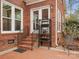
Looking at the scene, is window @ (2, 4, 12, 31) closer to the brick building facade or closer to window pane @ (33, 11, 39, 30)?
the brick building facade

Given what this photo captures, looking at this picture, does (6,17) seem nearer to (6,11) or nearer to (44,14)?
(6,11)

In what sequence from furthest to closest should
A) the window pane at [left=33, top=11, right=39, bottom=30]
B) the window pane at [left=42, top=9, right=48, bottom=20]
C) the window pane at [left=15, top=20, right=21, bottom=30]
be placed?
1. the window pane at [left=33, top=11, right=39, bottom=30]
2. the window pane at [left=42, top=9, right=48, bottom=20]
3. the window pane at [left=15, top=20, right=21, bottom=30]

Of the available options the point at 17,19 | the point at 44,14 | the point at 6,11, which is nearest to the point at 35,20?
the point at 44,14

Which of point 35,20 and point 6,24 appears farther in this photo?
point 35,20

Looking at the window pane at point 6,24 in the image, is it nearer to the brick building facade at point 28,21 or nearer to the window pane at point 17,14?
the brick building facade at point 28,21

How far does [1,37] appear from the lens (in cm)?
612

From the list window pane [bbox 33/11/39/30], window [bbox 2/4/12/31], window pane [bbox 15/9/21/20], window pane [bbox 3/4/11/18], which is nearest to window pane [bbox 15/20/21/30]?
window pane [bbox 15/9/21/20]

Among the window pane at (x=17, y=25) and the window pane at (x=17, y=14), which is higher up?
the window pane at (x=17, y=14)

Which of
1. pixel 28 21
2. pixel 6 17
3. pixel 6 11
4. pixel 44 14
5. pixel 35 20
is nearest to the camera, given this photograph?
pixel 6 17

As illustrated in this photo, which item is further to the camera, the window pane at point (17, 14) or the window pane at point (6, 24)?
the window pane at point (17, 14)

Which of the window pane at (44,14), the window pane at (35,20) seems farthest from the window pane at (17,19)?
the window pane at (44,14)

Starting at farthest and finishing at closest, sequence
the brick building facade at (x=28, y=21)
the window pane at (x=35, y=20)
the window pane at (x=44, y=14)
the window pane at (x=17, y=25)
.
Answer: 1. the window pane at (x=35, y=20)
2. the window pane at (x=44, y=14)
3. the window pane at (x=17, y=25)
4. the brick building facade at (x=28, y=21)

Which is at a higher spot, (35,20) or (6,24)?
(35,20)

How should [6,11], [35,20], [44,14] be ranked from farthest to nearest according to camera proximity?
[35,20], [44,14], [6,11]
